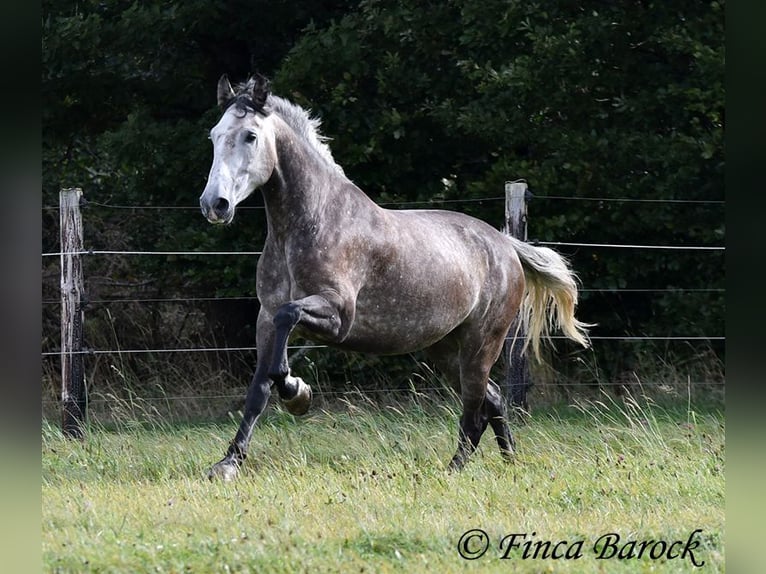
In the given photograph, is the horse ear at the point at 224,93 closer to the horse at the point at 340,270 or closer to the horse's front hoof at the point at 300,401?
the horse at the point at 340,270

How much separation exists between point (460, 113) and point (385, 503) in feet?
21.8

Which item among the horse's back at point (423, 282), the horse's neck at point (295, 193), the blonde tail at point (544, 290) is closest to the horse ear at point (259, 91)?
the horse's neck at point (295, 193)

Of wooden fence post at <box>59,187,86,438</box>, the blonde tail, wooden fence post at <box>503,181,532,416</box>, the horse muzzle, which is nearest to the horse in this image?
the horse muzzle

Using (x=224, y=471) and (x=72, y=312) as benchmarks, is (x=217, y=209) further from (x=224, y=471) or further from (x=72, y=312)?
(x=72, y=312)

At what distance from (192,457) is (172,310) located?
675cm

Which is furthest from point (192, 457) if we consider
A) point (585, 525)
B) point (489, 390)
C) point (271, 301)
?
point (585, 525)

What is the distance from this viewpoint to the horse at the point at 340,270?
561cm

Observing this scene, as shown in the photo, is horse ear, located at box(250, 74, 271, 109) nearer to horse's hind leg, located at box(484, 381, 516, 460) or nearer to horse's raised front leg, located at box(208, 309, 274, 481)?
horse's raised front leg, located at box(208, 309, 274, 481)

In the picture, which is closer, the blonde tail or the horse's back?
the horse's back

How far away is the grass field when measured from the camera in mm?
4016

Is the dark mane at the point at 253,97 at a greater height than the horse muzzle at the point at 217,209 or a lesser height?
greater

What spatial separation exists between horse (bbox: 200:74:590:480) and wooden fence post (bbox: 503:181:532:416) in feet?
4.96
